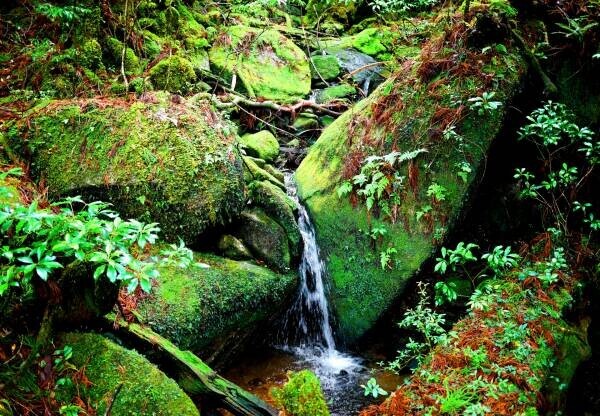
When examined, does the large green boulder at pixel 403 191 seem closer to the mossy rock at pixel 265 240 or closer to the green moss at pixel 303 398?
the mossy rock at pixel 265 240

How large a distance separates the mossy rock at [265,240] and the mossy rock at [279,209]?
90 mm

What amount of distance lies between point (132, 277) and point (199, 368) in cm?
154

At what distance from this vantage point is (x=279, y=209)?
577cm

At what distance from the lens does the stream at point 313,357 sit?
193 inches

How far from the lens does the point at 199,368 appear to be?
3.55 metres

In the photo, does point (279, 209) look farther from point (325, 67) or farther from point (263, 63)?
point (325, 67)

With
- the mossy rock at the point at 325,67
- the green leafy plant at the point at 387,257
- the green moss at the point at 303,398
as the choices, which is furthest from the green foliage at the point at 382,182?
the mossy rock at the point at 325,67

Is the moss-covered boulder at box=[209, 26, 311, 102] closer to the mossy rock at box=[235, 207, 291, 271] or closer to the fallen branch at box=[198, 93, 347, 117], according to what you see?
the fallen branch at box=[198, 93, 347, 117]

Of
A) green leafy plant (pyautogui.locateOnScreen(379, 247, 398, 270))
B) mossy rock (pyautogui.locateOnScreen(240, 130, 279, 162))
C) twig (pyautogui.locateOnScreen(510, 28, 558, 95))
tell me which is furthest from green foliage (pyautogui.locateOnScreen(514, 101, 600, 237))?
mossy rock (pyautogui.locateOnScreen(240, 130, 279, 162))

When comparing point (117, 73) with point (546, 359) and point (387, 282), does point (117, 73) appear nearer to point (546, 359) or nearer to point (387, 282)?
point (387, 282)

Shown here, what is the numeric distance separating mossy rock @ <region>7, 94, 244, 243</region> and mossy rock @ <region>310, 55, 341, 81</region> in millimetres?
5692

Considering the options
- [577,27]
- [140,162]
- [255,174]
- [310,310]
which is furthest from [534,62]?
[140,162]

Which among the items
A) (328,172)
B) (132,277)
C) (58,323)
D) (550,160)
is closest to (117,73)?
(328,172)

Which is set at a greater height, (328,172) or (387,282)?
(328,172)
